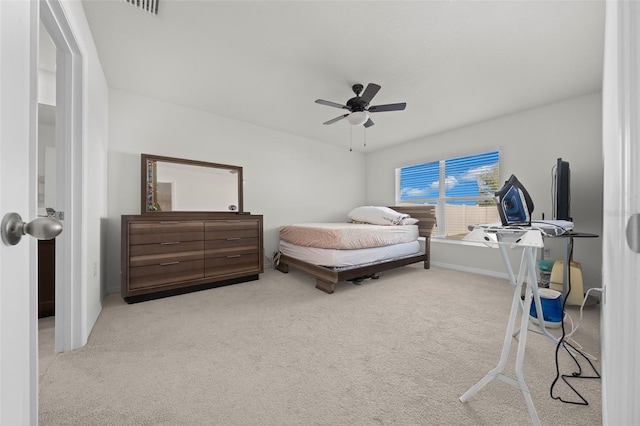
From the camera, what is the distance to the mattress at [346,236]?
2.87m

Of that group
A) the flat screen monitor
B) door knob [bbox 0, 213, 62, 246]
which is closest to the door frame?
door knob [bbox 0, 213, 62, 246]

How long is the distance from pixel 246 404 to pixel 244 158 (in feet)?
10.5

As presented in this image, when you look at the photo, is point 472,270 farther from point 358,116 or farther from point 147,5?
point 147,5

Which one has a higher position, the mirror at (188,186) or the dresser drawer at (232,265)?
the mirror at (188,186)

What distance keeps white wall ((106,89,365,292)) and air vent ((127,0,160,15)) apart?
4.98 feet

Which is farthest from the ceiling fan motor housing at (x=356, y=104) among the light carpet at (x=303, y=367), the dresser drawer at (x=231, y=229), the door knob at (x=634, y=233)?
the door knob at (x=634, y=233)

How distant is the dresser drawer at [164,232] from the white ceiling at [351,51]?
1524mm

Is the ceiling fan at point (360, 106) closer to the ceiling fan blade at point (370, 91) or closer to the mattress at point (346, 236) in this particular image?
the ceiling fan blade at point (370, 91)

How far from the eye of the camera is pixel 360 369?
56.5 inches

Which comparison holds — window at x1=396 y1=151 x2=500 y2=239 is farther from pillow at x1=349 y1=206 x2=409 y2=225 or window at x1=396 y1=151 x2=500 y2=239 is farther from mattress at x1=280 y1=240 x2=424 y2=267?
mattress at x1=280 y1=240 x2=424 y2=267

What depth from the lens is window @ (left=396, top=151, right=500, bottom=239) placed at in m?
3.68

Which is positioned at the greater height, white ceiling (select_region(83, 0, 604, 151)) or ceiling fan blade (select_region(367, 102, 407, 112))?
white ceiling (select_region(83, 0, 604, 151))
